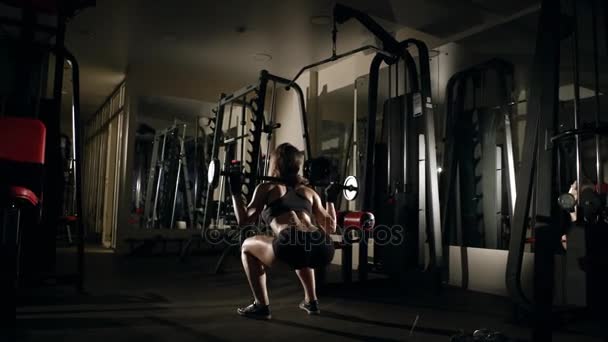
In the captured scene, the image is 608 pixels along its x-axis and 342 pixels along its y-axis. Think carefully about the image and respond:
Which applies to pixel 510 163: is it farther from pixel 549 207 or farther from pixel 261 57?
pixel 261 57

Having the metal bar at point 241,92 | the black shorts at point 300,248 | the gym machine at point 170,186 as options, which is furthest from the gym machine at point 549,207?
the gym machine at point 170,186

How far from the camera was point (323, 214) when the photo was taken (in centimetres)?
267

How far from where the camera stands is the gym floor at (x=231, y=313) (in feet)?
7.07

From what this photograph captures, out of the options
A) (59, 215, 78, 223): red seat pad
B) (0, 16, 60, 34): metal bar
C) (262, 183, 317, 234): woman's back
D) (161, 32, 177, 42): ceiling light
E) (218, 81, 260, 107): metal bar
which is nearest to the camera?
(262, 183, 317, 234): woman's back

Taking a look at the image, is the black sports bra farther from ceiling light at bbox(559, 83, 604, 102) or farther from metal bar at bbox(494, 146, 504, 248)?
ceiling light at bbox(559, 83, 604, 102)

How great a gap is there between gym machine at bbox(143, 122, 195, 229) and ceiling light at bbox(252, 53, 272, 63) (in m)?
1.63

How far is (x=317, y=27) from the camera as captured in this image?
4.65m

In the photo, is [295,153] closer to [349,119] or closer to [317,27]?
[317,27]

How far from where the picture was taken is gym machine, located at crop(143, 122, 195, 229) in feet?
21.6

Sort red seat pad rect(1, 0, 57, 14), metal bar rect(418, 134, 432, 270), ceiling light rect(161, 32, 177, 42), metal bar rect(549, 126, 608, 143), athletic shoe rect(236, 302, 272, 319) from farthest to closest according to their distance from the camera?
ceiling light rect(161, 32, 177, 42) < metal bar rect(418, 134, 432, 270) < red seat pad rect(1, 0, 57, 14) < athletic shoe rect(236, 302, 272, 319) < metal bar rect(549, 126, 608, 143)

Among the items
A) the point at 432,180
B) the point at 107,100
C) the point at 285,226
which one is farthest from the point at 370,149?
the point at 107,100

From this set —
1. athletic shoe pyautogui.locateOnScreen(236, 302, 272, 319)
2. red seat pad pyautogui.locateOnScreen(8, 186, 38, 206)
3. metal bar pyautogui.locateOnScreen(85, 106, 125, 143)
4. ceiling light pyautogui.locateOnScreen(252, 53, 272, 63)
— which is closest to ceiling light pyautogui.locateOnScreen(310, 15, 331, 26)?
ceiling light pyautogui.locateOnScreen(252, 53, 272, 63)

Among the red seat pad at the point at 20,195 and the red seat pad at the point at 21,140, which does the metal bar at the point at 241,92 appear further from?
the red seat pad at the point at 20,195

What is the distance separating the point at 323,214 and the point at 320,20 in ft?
8.33
